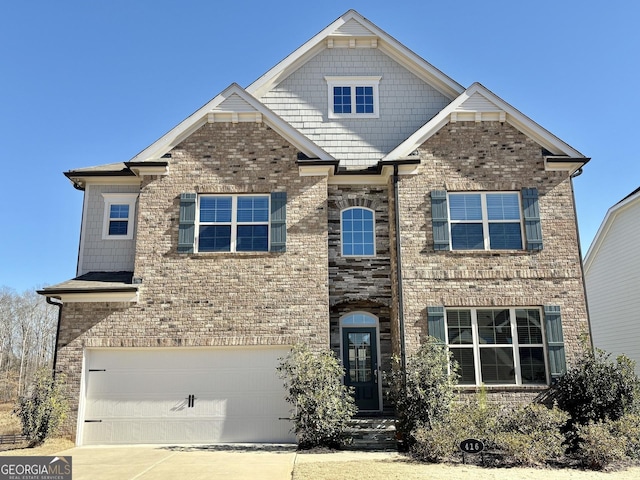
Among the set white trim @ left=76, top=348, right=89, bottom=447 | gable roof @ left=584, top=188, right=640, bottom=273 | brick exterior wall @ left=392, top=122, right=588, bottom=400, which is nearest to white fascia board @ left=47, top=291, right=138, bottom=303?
white trim @ left=76, top=348, right=89, bottom=447

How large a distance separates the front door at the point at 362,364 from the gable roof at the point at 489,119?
4.75 metres

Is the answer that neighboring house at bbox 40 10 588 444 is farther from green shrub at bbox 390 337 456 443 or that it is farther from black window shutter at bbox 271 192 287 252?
green shrub at bbox 390 337 456 443

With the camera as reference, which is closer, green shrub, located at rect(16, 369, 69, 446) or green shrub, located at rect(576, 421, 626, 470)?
green shrub, located at rect(576, 421, 626, 470)

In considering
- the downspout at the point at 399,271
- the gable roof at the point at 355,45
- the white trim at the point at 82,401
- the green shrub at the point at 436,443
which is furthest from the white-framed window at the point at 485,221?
the white trim at the point at 82,401

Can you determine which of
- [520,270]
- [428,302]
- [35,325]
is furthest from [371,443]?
[35,325]

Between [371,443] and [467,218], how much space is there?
5998 mm

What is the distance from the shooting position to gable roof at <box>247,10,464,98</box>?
15828 mm

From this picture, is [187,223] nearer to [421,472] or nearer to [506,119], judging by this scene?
[421,472]

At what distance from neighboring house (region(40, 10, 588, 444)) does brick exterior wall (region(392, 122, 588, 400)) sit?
37mm

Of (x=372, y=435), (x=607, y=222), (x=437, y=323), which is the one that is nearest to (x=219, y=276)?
(x=372, y=435)

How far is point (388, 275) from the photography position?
558 inches

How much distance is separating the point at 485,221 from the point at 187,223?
298 inches

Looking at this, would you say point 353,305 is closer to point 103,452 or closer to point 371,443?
point 371,443

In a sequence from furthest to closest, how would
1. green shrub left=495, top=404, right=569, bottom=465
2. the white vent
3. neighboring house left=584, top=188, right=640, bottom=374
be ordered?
neighboring house left=584, top=188, right=640, bottom=374 < the white vent < green shrub left=495, top=404, right=569, bottom=465
